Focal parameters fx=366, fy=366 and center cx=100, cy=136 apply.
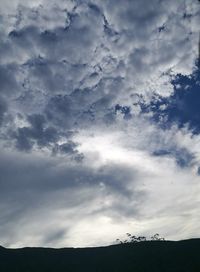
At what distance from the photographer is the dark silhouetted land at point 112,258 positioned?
171 ft

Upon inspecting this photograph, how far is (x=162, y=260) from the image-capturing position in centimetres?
5341

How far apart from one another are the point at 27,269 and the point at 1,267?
372 cm

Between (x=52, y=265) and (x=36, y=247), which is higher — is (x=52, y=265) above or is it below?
below

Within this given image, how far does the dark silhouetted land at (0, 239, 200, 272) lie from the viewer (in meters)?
52.1

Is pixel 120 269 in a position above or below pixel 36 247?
below

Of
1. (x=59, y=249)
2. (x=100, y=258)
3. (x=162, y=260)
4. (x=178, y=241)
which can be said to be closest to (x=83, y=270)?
(x=100, y=258)

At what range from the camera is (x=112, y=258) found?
180 ft

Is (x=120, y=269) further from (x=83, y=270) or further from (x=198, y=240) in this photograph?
(x=198, y=240)

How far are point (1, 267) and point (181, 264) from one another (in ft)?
84.1

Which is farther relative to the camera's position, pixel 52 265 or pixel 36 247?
pixel 36 247

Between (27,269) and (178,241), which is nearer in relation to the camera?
(27,269)

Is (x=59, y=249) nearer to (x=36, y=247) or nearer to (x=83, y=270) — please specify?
(x=36, y=247)

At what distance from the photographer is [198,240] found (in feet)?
191

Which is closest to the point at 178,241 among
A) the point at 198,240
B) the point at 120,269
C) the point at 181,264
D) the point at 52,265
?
the point at 198,240
